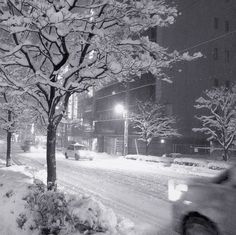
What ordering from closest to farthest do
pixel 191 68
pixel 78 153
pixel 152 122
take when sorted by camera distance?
pixel 78 153, pixel 152 122, pixel 191 68

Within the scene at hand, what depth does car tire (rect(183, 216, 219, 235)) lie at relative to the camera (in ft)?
16.9

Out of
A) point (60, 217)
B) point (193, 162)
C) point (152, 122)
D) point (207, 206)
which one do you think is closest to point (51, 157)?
point (60, 217)

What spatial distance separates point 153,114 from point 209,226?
32210mm

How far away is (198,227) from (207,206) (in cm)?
50

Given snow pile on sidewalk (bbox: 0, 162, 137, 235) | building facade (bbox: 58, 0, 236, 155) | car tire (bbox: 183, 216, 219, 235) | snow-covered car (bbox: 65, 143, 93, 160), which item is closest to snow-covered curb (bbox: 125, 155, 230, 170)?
snow-covered car (bbox: 65, 143, 93, 160)

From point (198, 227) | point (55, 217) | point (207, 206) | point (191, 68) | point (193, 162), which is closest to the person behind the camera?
point (207, 206)

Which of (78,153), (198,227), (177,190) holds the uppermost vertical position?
(177,190)

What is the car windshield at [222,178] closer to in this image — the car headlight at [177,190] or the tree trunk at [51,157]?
the car headlight at [177,190]

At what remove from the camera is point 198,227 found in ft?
17.8

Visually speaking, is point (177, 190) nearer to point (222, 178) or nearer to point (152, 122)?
point (222, 178)

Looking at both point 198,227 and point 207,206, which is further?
point 198,227

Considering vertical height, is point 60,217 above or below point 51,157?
below

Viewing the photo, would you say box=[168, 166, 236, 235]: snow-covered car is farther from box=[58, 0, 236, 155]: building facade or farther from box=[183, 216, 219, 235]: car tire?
box=[58, 0, 236, 155]: building facade

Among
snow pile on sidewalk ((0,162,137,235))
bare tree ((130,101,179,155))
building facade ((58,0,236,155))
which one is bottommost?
snow pile on sidewalk ((0,162,137,235))
